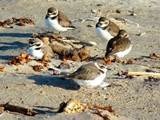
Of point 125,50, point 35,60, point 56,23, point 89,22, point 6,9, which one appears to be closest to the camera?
point 35,60

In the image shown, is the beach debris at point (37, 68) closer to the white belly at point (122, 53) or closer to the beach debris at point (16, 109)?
the white belly at point (122, 53)

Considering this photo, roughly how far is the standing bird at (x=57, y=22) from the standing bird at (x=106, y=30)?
85 cm

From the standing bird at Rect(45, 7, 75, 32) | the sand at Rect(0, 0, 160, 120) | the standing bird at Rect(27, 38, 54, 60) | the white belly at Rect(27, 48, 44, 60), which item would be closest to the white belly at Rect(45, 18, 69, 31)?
the standing bird at Rect(45, 7, 75, 32)

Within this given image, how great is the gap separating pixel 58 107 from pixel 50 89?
3.09 ft

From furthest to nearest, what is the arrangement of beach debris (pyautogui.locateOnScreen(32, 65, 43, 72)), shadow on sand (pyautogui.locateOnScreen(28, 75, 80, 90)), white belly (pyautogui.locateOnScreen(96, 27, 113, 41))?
white belly (pyautogui.locateOnScreen(96, 27, 113, 41)) → beach debris (pyautogui.locateOnScreen(32, 65, 43, 72)) → shadow on sand (pyautogui.locateOnScreen(28, 75, 80, 90))

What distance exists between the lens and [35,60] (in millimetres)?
11742

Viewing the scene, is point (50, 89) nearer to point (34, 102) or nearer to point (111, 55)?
point (34, 102)

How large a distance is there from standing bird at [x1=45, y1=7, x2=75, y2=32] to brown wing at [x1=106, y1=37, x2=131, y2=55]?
7.32 ft

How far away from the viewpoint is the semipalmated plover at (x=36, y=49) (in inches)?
469

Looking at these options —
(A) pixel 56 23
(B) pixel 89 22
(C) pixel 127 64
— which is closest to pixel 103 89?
(C) pixel 127 64

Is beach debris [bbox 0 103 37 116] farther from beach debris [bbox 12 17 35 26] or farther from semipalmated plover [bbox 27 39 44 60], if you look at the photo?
Result: beach debris [bbox 12 17 35 26]

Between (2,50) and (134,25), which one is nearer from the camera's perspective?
(2,50)

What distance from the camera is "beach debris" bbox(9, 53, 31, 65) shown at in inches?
447

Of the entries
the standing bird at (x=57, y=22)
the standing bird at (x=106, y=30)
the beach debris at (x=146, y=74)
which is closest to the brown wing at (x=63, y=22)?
the standing bird at (x=57, y=22)
